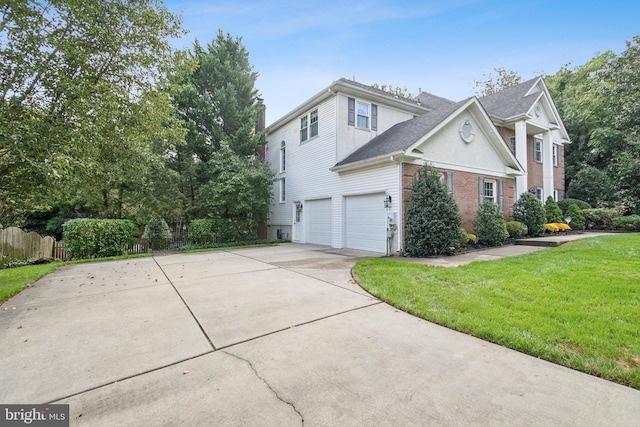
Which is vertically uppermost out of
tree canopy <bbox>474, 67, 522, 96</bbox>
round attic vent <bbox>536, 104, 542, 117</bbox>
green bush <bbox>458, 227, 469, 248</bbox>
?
tree canopy <bbox>474, 67, 522, 96</bbox>

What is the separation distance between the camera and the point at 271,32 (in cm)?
1021

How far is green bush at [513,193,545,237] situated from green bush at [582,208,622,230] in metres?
6.19

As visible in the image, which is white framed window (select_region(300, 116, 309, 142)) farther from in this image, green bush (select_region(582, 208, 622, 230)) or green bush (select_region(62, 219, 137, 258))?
green bush (select_region(582, 208, 622, 230))

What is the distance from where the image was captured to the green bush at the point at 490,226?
1027 centimetres

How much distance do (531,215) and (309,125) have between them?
1099 centimetres

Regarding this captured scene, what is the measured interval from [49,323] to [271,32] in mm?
10556

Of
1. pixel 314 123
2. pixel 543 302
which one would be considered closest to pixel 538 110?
pixel 314 123

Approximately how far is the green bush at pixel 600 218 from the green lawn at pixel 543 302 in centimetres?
1134

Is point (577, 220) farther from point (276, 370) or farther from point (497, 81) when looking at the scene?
point (497, 81)

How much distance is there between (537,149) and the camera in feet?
57.8

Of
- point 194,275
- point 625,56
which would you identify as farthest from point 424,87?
point 194,275

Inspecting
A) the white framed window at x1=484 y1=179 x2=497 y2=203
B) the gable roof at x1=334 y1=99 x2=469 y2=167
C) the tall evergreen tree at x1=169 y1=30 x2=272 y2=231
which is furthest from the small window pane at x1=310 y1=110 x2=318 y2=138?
the white framed window at x1=484 y1=179 x2=497 y2=203

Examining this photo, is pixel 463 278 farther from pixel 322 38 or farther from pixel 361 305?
pixel 322 38

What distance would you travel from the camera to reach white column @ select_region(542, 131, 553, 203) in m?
17.4
